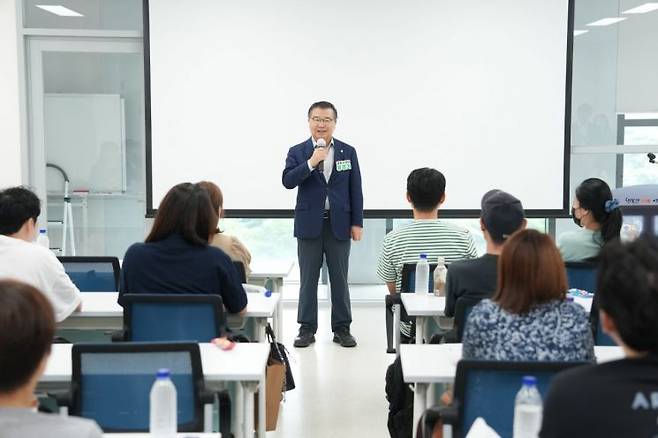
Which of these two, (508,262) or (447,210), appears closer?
(508,262)

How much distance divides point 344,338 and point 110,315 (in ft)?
7.82

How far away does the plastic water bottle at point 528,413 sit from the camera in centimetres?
198

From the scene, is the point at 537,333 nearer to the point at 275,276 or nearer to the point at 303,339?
the point at 275,276

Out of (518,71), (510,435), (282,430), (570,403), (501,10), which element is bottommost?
(282,430)

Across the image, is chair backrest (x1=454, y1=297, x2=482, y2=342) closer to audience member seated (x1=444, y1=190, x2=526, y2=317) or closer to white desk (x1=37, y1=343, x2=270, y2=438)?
audience member seated (x1=444, y1=190, x2=526, y2=317)

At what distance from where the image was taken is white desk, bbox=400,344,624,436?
2.47 metres

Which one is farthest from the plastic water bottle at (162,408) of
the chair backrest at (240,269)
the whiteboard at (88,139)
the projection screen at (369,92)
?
the whiteboard at (88,139)

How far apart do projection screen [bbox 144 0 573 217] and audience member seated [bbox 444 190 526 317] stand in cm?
349

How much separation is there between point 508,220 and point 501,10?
3.91 metres

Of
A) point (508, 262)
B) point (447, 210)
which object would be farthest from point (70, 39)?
point (508, 262)

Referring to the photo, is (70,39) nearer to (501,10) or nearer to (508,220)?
(501,10)

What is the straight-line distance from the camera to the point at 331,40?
6.38 meters

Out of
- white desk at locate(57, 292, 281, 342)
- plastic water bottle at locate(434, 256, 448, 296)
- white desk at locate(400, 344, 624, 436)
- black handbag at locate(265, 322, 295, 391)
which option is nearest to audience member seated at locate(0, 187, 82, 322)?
white desk at locate(57, 292, 281, 342)

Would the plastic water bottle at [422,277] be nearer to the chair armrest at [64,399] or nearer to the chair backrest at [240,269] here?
the chair backrest at [240,269]
